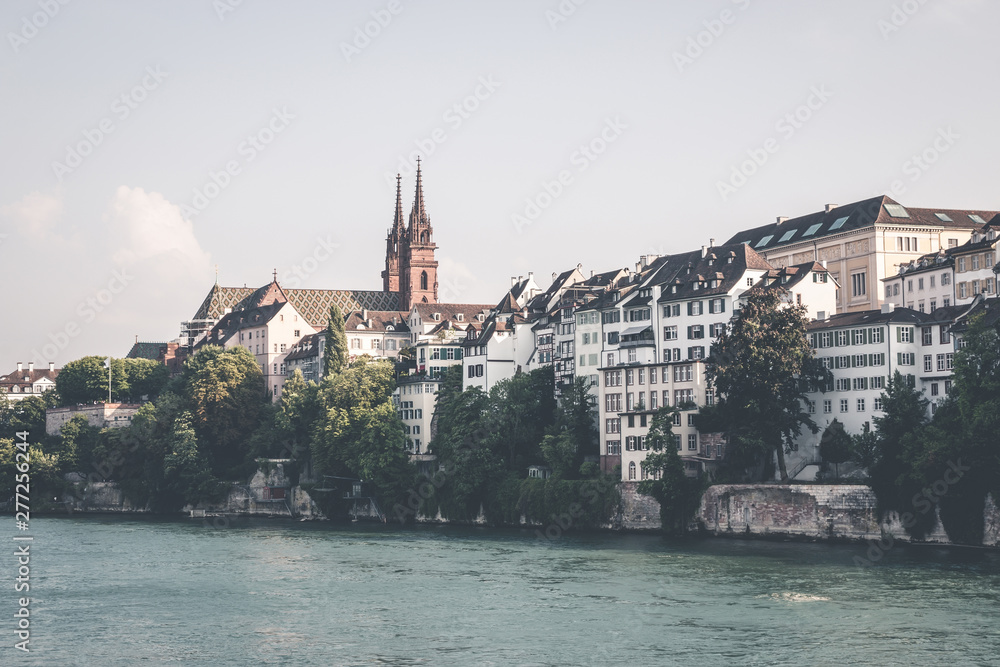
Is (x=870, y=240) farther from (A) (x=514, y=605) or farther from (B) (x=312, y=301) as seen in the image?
(B) (x=312, y=301)

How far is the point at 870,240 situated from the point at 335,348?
172 feet

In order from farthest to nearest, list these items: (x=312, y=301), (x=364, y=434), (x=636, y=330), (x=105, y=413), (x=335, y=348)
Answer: (x=312, y=301)
(x=105, y=413)
(x=335, y=348)
(x=364, y=434)
(x=636, y=330)

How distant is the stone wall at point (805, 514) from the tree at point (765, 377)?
9.92ft

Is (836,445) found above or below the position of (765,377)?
below

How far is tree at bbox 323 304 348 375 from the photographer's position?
134 metres

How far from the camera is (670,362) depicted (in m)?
96.6

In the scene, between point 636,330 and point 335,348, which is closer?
point 636,330

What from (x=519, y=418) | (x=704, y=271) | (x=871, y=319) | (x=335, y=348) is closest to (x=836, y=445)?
(x=871, y=319)

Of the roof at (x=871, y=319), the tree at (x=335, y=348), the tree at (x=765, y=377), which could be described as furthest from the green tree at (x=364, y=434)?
the roof at (x=871, y=319)

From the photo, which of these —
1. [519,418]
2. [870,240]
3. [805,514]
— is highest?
[870,240]

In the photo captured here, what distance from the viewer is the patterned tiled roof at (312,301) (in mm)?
170000

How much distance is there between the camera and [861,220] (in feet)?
364

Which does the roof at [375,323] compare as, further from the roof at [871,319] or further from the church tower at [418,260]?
the roof at [871,319]

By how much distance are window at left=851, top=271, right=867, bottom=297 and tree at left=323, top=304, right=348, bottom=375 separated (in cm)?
4861
